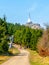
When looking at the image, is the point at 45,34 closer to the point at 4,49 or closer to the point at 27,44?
the point at 4,49

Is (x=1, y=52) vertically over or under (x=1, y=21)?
under

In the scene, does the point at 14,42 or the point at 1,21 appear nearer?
the point at 1,21

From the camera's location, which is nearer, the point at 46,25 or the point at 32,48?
the point at 46,25

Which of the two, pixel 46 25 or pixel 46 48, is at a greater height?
pixel 46 25

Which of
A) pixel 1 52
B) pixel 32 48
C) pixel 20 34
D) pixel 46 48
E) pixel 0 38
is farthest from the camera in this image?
pixel 20 34

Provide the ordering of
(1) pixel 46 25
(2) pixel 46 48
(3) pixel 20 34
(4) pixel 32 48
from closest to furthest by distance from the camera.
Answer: (2) pixel 46 48
(1) pixel 46 25
(4) pixel 32 48
(3) pixel 20 34

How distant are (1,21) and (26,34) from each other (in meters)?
45.3

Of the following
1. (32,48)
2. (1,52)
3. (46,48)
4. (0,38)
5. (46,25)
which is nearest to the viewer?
(46,48)

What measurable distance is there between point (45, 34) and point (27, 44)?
214 feet

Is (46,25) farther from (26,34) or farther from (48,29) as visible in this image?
(26,34)

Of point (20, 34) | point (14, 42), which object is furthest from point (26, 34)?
point (14, 42)

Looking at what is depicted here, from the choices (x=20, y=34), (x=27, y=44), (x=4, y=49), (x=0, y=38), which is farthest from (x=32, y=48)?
(x=0, y=38)

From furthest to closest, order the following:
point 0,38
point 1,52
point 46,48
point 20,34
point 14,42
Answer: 1. point 14,42
2. point 20,34
3. point 1,52
4. point 0,38
5. point 46,48

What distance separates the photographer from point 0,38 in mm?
69375
